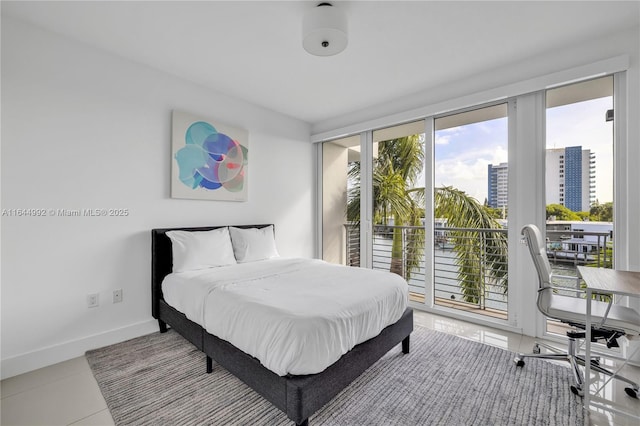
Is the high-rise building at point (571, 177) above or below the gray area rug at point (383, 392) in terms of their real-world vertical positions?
above

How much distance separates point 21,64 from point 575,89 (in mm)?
4526

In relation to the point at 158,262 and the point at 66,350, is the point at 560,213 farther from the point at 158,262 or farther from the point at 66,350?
the point at 66,350

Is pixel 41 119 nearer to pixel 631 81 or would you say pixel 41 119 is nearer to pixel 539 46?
pixel 539 46

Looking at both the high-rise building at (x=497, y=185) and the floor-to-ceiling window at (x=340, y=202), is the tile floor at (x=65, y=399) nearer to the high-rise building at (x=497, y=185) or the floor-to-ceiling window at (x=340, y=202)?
the high-rise building at (x=497, y=185)

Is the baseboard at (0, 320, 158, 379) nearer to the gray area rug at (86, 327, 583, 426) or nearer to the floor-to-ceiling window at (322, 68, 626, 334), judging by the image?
the gray area rug at (86, 327, 583, 426)

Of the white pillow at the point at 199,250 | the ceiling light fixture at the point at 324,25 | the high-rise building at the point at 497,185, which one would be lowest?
the white pillow at the point at 199,250

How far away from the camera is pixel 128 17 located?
215 centimetres

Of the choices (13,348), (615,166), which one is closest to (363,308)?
(615,166)

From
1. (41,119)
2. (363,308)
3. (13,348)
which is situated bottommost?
(13,348)

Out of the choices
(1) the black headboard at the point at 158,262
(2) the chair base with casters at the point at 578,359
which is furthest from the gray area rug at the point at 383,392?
(1) the black headboard at the point at 158,262

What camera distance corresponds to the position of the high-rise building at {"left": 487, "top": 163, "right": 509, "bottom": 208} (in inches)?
117

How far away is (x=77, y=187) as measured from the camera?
2.44 m

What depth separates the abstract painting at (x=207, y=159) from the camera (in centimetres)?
305

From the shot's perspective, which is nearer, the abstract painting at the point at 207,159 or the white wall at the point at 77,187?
the white wall at the point at 77,187
